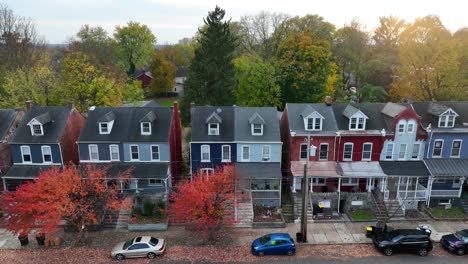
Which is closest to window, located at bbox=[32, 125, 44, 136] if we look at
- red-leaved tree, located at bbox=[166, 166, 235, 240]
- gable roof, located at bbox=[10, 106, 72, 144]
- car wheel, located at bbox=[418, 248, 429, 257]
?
gable roof, located at bbox=[10, 106, 72, 144]

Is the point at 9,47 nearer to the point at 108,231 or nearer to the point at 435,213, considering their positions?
the point at 108,231

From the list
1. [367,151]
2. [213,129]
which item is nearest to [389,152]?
[367,151]

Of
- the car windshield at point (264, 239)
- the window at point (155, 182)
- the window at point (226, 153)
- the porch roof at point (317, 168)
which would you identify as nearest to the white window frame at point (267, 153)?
the porch roof at point (317, 168)

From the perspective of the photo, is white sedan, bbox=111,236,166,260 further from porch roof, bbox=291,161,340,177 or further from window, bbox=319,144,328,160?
window, bbox=319,144,328,160

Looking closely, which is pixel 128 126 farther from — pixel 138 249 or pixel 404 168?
pixel 404 168

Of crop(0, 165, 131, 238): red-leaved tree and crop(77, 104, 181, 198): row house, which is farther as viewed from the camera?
crop(77, 104, 181, 198): row house

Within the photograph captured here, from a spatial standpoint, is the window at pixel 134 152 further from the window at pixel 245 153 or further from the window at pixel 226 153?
the window at pixel 245 153
